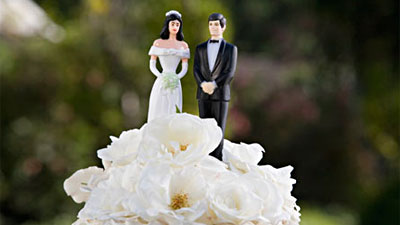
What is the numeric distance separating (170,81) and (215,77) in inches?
6.2

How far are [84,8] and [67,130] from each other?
5.42 feet

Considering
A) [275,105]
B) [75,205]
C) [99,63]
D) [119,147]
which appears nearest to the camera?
[119,147]

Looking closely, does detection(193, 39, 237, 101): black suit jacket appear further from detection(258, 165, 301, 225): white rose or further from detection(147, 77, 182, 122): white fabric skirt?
detection(258, 165, 301, 225): white rose

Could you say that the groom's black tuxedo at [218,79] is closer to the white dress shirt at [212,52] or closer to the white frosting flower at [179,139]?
the white dress shirt at [212,52]

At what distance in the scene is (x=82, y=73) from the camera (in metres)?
6.17

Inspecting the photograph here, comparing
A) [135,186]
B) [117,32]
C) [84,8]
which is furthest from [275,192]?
[84,8]

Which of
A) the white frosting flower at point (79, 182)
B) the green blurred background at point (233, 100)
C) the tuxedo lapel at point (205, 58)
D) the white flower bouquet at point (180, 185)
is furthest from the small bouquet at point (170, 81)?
the green blurred background at point (233, 100)

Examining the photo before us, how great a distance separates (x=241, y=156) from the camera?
175 cm

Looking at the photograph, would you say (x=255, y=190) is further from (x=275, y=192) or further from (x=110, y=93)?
(x=110, y=93)

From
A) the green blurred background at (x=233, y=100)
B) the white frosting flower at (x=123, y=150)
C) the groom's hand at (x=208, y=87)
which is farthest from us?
the green blurred background at (x=233, y=100)

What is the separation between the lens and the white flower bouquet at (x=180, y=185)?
1.47 meters

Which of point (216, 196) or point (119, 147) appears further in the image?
point (119, 147)

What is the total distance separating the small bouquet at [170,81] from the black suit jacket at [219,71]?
8cm

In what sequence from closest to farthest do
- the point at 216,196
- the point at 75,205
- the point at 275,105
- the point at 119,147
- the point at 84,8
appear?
the point at 216,196, the point at 119,147, the point at 75,205, the point at 84,8, the point at 275,105
